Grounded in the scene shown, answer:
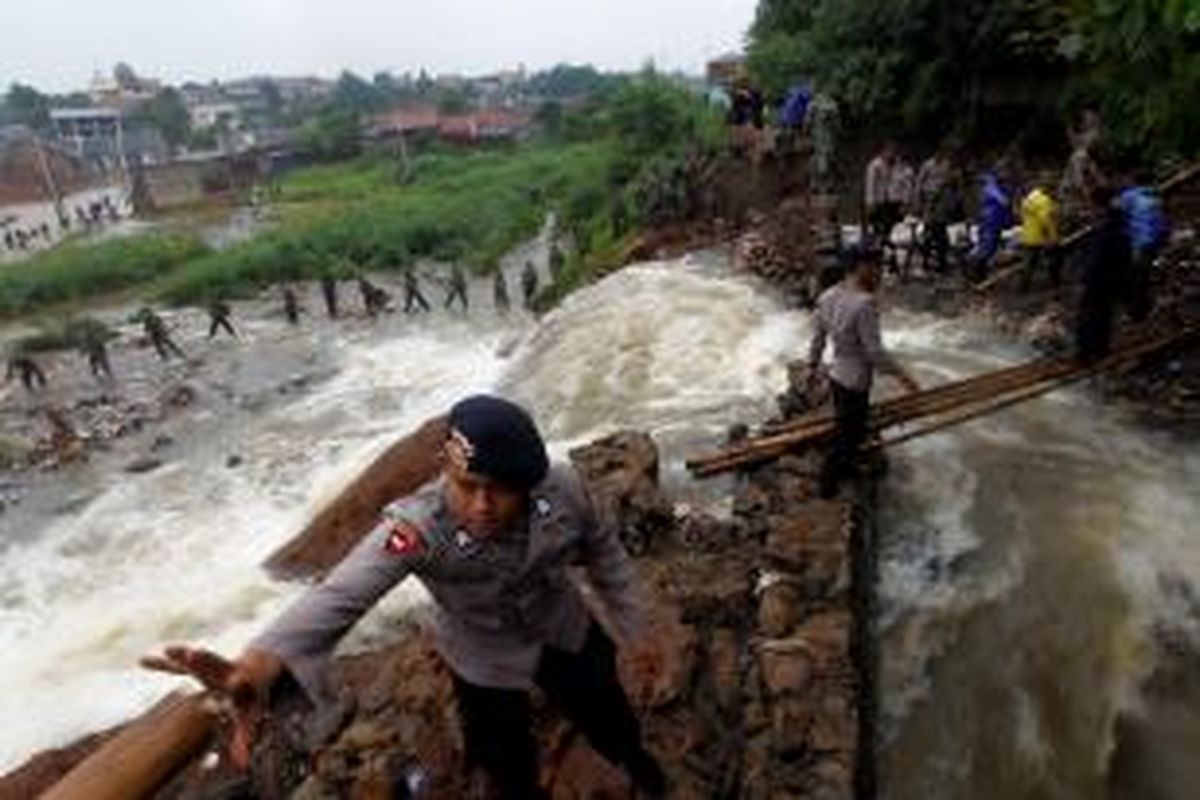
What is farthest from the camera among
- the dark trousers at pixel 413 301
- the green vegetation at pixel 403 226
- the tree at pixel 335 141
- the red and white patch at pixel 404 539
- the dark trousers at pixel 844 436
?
the tree at pixel 335 141

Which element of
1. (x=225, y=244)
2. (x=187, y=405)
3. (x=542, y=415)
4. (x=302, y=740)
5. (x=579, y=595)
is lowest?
(x=225, y=244)

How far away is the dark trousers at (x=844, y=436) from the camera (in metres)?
8.20

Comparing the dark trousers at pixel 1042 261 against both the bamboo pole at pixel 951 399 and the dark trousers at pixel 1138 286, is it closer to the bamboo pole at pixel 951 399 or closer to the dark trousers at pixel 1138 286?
the dark trousers at pixel 1138 286

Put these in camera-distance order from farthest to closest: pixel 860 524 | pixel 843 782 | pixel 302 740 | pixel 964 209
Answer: pixel 964 209, pixel 860 524, pixel 302 740, pixel 843 782

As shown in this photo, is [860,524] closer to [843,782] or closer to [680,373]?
[843,782]

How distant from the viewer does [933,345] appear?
13.2 metres

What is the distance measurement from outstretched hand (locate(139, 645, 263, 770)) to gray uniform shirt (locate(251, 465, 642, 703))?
17 centimetres

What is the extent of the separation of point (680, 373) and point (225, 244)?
1453 inches

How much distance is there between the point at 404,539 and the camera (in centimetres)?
334

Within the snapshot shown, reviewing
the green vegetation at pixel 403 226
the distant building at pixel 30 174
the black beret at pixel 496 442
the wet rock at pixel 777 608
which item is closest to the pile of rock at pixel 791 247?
the wet rock at pixel 777 608

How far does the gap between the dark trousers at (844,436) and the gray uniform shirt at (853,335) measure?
0.10m

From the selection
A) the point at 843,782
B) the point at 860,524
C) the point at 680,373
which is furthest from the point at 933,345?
the point at 843,782

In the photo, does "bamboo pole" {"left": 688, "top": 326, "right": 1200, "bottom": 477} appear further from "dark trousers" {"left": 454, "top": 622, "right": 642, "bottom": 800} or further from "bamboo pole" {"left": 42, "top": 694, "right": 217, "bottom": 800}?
"bamboo pole" {"left": 42, "top": 694, "right": 217, "bottom": 800}

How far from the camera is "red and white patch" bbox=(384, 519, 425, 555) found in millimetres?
3322
